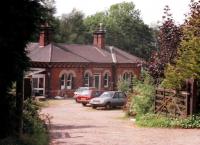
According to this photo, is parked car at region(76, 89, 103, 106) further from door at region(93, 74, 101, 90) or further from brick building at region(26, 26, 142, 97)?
door at region(93, 74, 101, 90)

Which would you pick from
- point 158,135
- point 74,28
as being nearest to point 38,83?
point 158,135

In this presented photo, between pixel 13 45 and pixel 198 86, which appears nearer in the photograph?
pixel 13 45

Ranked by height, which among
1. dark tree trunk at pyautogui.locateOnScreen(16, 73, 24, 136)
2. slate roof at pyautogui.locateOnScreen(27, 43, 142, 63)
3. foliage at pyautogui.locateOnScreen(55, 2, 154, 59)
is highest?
foliage at pyautogui.locateOnScreen(55, 2, 154, 59)

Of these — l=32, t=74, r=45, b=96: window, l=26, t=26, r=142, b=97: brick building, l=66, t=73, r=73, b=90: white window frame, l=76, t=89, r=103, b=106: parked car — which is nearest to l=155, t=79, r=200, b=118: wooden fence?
l=76, t=89, r=103, b=106: parked car

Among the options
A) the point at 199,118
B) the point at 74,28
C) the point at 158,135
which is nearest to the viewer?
the point at 158,135

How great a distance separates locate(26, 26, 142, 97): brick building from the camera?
177ft

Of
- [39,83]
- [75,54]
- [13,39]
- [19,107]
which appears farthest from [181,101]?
[75,54]

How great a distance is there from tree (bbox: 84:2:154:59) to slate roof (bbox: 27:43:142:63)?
31.1m

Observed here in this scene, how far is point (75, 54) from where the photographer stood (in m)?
58.7

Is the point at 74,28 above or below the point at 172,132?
above

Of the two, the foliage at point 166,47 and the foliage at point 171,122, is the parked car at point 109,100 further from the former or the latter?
the foliage at point 171,122

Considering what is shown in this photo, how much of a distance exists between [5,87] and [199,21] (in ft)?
50.6

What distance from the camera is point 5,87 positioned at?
1156 cm

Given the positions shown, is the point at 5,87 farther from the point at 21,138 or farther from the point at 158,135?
the point at 158,135
